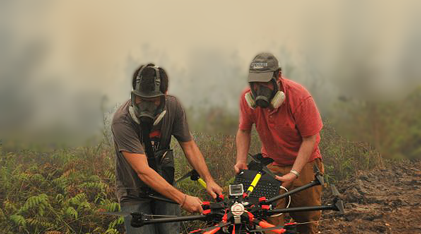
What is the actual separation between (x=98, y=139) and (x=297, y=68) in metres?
4.58

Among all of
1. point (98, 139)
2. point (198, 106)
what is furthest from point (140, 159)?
point (198, 106)

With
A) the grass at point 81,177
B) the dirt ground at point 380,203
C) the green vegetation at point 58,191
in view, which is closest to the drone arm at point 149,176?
the grass at point 81,177

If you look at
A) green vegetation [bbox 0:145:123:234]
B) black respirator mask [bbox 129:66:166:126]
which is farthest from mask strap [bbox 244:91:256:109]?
green vegetation [bbox 0:145:123:234]

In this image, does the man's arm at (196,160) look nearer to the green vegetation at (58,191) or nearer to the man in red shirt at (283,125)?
the man in red shirt at (283,125)

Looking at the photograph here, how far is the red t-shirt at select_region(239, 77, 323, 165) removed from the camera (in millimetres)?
4863

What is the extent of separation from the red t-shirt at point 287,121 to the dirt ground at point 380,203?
8.59 feet

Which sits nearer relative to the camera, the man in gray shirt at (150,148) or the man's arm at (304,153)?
the man in gray shirt at (150,148)

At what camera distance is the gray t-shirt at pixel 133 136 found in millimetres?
4332

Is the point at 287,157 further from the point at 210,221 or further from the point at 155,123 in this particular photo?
the point at 210,221

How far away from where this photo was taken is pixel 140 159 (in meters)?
4.29

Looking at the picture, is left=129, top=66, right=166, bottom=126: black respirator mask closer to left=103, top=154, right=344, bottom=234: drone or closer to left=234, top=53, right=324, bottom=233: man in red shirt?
left=234, top=53, right=324, bottom=233: man in red shirt

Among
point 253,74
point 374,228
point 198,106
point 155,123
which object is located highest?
point 253,74

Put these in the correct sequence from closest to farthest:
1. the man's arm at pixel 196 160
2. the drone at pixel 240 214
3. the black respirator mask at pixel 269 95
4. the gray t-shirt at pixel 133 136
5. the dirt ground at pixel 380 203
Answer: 1. the drone at pixel 240 214
2. the gray t-shirt at pixel 133 136
3. the black respirator mask at pixel 269 95
4. the man's arm at pixel 196 160
5. the dirt ground at pixel 380 203

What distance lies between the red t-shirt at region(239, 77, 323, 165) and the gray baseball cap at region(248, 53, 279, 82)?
0.35 m
